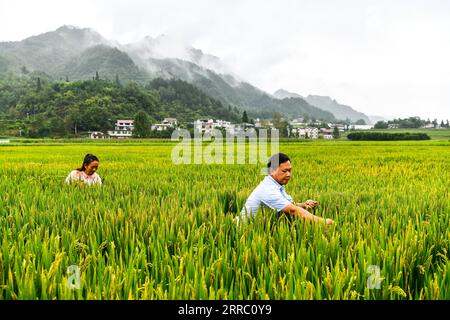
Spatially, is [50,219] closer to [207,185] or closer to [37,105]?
[207,185]

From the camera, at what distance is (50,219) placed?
3.12 meters

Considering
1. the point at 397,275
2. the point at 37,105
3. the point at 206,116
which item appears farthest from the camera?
the point at 206,116

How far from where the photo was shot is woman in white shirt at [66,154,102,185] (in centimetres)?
541

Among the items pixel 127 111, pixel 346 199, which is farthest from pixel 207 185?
pixel 127 111

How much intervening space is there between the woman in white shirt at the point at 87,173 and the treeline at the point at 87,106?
192ft

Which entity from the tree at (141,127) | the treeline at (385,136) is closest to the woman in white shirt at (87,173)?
the treeline at (385,136)

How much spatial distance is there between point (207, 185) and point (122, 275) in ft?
14.1

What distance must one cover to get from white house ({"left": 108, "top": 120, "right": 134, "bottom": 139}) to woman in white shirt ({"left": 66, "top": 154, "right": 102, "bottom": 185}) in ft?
242

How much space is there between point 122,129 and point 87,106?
33.6 ft

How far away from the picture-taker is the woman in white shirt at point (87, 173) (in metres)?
5.41

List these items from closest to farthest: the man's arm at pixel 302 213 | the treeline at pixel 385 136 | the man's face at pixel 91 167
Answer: the man's arm at pixel 302 213 → the man's face at pixel 91 167 → the treeline at pixel 385 136

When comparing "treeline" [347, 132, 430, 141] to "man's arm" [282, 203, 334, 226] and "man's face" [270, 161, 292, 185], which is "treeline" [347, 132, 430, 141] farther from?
"man's arm" [282, 203, 334, 226]

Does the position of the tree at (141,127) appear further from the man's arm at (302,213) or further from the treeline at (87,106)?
the man's arm at (302,213)

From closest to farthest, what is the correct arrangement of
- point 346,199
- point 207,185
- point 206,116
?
point 346,199 < point 207,185 < point 206,116
